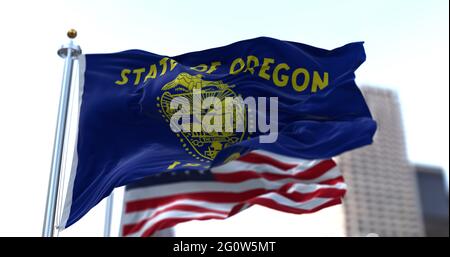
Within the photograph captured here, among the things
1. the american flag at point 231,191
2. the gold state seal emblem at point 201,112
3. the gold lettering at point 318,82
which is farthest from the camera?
the gold lettering at point 318,82

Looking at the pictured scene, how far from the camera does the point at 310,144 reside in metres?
9.84

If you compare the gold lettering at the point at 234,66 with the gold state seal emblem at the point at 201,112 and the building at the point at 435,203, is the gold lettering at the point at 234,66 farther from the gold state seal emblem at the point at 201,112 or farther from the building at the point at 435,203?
the building at the point at 435,203

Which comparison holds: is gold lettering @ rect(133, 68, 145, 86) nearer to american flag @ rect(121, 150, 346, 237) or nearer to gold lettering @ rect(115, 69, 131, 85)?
gold lettering @ rect(115, 69, 131, 85)

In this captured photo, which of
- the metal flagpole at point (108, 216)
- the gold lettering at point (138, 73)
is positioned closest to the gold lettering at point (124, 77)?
the gold lettering at point (138, 73)

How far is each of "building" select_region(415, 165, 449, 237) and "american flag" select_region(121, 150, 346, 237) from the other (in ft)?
471

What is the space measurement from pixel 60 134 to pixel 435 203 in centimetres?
14879

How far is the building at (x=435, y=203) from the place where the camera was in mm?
145500

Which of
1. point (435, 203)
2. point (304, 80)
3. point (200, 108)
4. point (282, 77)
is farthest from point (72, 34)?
point (435, 203)

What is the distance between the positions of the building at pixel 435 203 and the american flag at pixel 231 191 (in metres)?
143

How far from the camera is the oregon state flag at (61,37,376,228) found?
10.1 meters

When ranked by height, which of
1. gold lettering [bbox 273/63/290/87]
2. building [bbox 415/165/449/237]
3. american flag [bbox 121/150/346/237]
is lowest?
american flag [bbox 121/150/346/237]

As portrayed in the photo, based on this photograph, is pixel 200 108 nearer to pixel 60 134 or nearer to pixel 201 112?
pixel 201 112

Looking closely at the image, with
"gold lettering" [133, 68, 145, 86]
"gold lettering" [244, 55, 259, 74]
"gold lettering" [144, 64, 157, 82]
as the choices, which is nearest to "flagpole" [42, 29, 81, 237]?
"gold lettering" [133, 68, 145, 86]

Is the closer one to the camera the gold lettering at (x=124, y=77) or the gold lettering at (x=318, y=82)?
the gold lettering at (x=318, y=82)
